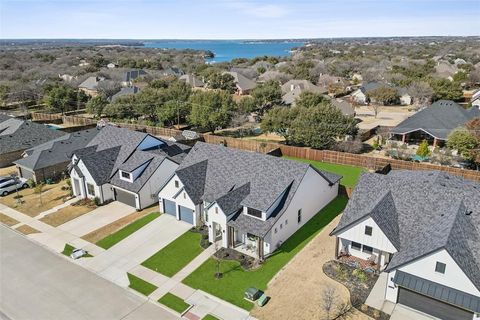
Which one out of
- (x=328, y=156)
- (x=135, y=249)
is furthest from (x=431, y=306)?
(x=328, y=156)

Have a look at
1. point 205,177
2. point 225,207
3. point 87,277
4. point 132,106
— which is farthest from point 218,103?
point 87,277

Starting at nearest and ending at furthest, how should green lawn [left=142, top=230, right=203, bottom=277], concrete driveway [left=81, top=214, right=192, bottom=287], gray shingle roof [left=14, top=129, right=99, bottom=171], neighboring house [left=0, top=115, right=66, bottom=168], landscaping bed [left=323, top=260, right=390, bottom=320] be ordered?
landscaping bed [left=323, top=260, right=390, bottom=320], concrete driveway [left=81, top=214, right=192, bottom=287], green lawn [left=142, top=230, right=203, bottom=277], gray shingle roof [left=14, top=129, right=99, bottom=171], neighboring house [left=0, top=115, right=66, bottom=168]

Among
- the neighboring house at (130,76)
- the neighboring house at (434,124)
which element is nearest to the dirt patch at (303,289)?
the neighboring house at (434,124)

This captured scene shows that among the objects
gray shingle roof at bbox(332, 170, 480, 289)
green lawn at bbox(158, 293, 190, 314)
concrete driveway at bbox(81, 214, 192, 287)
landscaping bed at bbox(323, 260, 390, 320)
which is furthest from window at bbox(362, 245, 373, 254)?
concrete driveway at bbox(81, 214, 192, 287)

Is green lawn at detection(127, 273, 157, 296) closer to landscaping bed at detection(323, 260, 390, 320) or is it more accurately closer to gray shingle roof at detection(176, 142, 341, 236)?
gray shingle roof at detection(176, 142, 341, 236)

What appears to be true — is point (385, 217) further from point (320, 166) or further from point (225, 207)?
point (320, 166)

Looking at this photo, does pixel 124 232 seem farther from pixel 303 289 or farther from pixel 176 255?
pixel 303 289

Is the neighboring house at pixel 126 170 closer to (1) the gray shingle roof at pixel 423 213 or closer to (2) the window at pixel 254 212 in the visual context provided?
(2) the window at pixel 254 212
